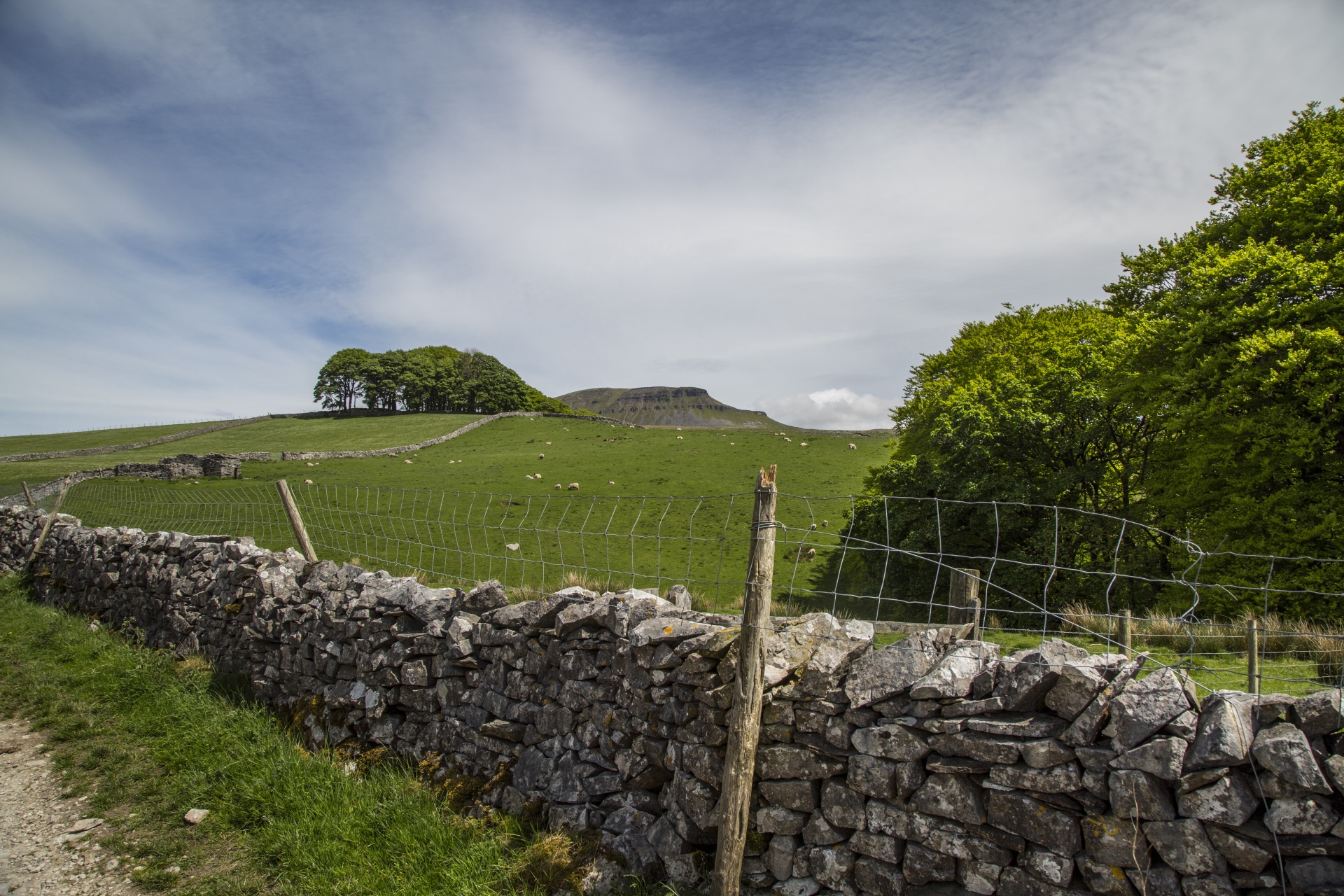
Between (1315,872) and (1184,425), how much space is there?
44.5ft

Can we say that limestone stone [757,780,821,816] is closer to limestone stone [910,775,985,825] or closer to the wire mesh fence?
limestone stone [910,775,985,825]

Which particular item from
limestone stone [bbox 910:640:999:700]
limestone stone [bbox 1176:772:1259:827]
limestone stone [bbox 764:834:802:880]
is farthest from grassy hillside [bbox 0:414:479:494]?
limestone stone [bbox 1176:772:1259:827]

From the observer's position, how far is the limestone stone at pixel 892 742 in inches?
163

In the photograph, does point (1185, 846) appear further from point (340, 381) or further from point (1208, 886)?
point (340, 381)

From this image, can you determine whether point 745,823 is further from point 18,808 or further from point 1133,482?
point 1133,482

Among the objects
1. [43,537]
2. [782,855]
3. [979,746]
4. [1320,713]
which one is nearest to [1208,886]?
[1320,713]

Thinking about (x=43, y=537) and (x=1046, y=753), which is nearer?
(x=1046, y=753)

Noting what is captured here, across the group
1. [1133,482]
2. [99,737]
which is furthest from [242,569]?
[1133,482]

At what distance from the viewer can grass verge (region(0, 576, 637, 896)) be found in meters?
4.98

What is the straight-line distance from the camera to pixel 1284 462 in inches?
484

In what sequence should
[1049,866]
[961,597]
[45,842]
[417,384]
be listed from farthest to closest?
[417,384]
[961,597]
[45,842]
[1049,866]

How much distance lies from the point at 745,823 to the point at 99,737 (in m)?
7.23

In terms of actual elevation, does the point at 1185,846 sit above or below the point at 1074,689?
below

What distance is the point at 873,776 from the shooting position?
4.26 m
